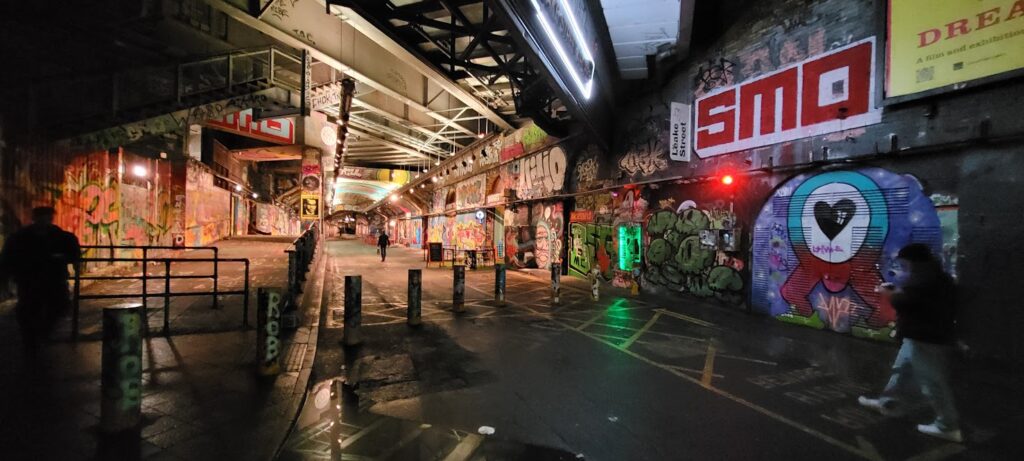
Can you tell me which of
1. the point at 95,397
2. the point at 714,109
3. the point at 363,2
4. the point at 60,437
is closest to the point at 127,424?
the point at 60,437

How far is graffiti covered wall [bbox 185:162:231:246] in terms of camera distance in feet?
55.6

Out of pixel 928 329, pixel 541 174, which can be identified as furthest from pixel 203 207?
pixel 928 329

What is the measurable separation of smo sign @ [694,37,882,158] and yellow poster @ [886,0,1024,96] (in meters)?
0.51

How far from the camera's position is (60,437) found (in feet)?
10.1

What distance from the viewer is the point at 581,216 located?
15.1m

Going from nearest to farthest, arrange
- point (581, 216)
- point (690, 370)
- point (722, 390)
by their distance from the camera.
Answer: point (722, 390) → point (690, 370) → point (581, 216)

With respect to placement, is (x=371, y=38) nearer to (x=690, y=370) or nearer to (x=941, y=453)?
(x=690, y=370)

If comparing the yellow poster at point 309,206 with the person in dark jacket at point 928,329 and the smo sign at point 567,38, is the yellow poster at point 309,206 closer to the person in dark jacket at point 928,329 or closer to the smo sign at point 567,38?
the smo sign at point 567,38

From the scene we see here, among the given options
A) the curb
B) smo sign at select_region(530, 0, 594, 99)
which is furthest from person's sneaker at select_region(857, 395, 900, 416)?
smo sign at select_region(530, 0, 594, 99)

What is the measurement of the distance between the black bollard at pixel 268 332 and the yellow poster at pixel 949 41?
Answer: 31.6ft

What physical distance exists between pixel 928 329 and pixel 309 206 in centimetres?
2561

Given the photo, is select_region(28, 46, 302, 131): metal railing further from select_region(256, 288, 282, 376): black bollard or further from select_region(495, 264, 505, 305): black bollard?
select_region(495, 264, 505, 305): black bollard

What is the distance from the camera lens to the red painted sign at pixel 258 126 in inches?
766

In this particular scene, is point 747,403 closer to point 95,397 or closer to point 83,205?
→ point 95,397
